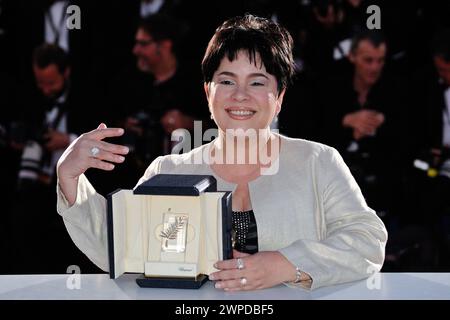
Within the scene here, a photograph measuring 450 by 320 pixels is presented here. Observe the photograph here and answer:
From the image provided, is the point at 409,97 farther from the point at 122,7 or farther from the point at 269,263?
the point at 269,263

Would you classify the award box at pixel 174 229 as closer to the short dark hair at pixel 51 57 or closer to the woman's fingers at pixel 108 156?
the woman's fingers at pixel 108 156

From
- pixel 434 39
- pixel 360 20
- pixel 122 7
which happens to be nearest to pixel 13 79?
pixel 122 7

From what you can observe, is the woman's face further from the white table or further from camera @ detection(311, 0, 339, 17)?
camera @ detection(311, 0, 339, 17)

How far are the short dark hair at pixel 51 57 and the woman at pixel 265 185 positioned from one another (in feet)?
6.82

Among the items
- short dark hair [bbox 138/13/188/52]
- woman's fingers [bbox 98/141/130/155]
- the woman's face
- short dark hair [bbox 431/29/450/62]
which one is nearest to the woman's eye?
the woman's face

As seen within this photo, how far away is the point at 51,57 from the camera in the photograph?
3.88 metres

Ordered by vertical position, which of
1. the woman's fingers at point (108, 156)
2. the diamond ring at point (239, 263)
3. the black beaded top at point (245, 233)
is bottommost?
the diamond ring at point (239, 263)

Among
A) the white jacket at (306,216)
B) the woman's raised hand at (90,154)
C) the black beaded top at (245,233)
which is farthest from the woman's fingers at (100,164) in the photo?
the black beaded top at (245,233)

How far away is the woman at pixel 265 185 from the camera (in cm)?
171

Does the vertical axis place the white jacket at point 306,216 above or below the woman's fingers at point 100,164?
below

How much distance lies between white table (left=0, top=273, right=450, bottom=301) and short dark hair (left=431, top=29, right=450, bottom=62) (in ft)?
7.60

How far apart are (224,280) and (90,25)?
253 cm

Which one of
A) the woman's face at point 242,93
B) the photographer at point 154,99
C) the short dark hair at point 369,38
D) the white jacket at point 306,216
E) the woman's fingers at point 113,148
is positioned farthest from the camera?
the short dark hair at point 369,38

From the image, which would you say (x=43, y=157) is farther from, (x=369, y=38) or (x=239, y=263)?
(x=239, y=263)
